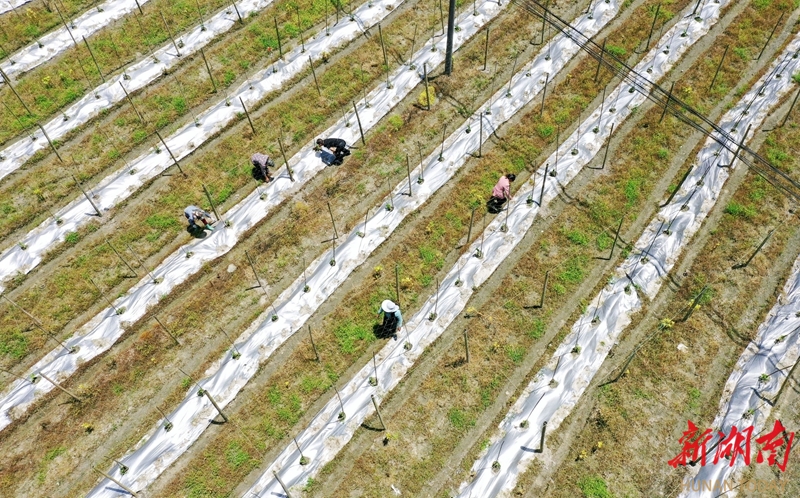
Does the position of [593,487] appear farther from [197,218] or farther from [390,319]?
[197,218]

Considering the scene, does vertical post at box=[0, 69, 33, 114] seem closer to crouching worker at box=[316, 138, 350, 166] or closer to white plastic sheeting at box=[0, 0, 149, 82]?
white plastic sheeting at box=[0, 0, 149, 82]

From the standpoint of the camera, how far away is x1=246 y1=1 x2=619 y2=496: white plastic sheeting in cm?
1490

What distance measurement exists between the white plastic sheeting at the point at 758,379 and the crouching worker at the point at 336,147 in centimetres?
1581

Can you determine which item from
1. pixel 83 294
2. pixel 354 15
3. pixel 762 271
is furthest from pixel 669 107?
pixel 83 294

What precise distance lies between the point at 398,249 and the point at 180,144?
1057 cm

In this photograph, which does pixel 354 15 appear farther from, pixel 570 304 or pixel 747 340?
pixel 747 340

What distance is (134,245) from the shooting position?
1883cm

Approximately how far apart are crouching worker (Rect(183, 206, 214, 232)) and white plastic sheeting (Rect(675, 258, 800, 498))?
17.9 metres

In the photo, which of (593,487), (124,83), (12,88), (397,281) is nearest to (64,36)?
(12,88)

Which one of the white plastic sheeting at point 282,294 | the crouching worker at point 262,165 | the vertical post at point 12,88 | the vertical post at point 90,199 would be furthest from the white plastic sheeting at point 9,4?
the white plastic sheeting at point 282,294

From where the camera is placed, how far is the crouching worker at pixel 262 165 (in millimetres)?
19641

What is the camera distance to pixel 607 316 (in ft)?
55.9

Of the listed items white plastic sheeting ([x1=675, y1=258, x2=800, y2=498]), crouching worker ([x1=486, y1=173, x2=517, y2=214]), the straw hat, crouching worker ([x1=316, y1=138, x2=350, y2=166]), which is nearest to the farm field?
white plastic sheeting ([x1=675, y1=258, x2=800, y2=498])

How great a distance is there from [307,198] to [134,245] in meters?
6.66
